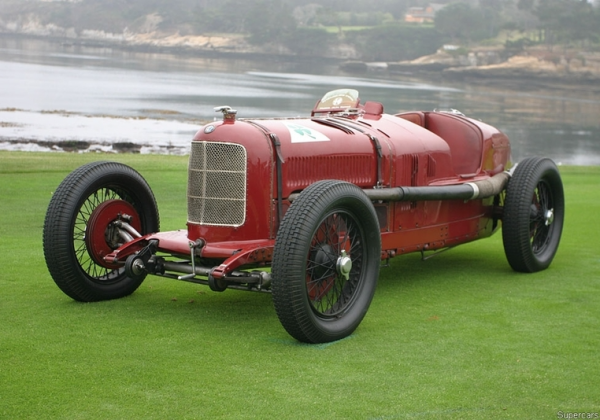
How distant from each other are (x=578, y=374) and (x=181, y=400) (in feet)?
7.67

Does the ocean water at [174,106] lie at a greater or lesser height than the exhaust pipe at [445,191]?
lesser

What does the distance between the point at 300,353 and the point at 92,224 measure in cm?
213

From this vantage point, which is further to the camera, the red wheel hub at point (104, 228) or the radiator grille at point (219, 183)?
the red wheel hub at point (104, 228)

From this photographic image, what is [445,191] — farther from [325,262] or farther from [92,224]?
[92,224]

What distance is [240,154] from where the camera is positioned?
598cm

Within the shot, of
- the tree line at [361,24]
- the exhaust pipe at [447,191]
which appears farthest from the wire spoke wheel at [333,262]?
the tree line at [361,24]

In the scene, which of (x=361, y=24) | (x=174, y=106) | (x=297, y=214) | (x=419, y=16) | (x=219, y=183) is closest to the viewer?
(x=297, y=214)

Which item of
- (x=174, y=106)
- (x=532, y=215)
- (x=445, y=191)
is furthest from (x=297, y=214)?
(x=174, y=106)

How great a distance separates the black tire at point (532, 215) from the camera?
770 centimetres

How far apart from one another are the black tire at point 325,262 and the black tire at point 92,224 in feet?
5.46

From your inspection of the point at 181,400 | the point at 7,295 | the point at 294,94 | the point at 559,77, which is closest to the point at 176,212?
the point at 7,295

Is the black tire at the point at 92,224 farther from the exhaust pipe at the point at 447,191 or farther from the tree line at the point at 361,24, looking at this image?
the tree line at the point at 361,24

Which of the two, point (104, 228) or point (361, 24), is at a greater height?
point (361, 24)

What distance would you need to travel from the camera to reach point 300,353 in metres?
5.23
